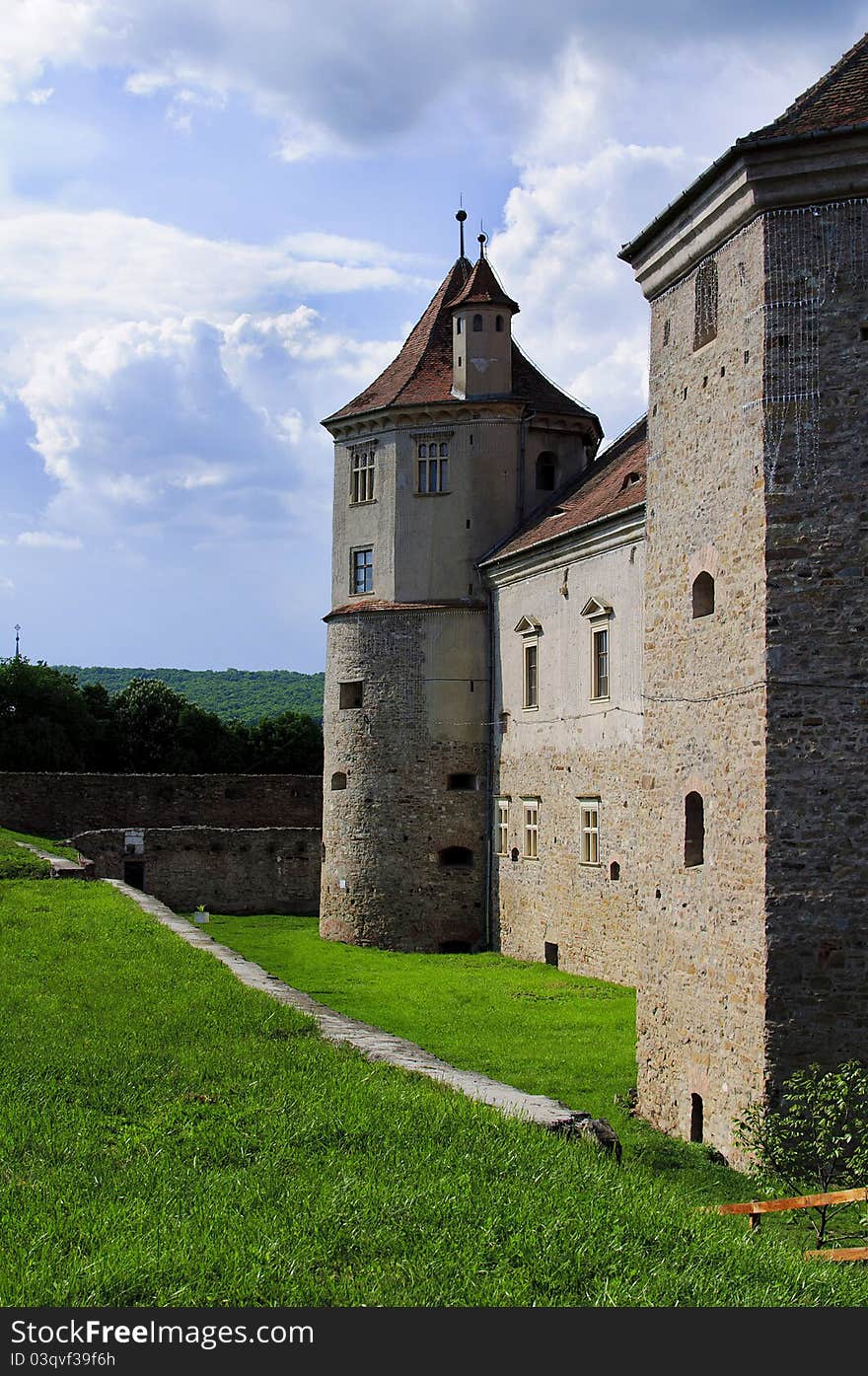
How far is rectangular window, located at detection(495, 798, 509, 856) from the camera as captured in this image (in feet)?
100

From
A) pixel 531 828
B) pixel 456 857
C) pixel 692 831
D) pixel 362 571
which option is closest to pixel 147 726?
pixel 362 571

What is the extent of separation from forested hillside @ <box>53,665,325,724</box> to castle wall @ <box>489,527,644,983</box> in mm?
90624

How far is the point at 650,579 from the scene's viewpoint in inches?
675

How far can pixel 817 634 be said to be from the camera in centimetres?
1398

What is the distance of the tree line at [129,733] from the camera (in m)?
58.8

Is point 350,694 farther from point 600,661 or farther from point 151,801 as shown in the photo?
point 151,801

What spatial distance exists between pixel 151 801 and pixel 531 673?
743 inches

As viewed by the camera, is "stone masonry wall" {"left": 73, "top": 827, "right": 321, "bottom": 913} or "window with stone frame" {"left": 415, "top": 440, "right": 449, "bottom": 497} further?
"stone masonry wall" {"left": 73, "top": 827, "right": 321, "bottom": 913}

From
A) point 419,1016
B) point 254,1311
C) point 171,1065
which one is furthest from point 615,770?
point 254,1311

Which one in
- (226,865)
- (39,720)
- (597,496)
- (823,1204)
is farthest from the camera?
(39,720)

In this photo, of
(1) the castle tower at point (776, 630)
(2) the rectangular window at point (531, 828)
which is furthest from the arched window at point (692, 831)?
(2) the rectangular window at point (531, 828)

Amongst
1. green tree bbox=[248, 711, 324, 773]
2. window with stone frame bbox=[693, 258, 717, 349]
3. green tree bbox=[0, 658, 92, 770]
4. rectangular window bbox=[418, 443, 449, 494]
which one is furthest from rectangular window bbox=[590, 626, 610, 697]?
green tree bbox=[248, 711, 324, 773]

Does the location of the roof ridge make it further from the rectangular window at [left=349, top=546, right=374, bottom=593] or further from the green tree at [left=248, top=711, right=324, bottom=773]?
the green tree at [left=248, top=711, right=324, bottom=773]

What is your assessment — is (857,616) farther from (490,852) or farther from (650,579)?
(490,852)
